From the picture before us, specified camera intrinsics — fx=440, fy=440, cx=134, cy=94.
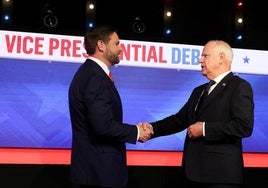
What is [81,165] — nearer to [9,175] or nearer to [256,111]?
[9,175]

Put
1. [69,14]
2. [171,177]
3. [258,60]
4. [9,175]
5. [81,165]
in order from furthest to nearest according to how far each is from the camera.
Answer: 1. [69,14]
2. [258,60]
3. [171,177]
4. [9,175]
5. [81,165]

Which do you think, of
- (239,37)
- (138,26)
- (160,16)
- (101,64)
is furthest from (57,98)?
(239,37)

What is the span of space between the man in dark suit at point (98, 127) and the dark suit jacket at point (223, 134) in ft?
0.99

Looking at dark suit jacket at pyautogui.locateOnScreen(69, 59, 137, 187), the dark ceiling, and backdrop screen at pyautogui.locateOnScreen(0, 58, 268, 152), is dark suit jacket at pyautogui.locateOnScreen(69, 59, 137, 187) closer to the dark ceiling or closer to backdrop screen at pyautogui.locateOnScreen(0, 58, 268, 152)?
backdrop screen at pyautogui.locateOnScreen(0, 58, 268, 152)

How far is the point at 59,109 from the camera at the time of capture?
3115 millimetres

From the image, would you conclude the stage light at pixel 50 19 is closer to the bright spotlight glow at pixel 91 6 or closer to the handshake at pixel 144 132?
the bright spotlight glow at pixel 91 6

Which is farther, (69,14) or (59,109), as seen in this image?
(69,14)

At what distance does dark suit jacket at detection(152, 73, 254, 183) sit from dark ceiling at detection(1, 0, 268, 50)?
2834 millimetres

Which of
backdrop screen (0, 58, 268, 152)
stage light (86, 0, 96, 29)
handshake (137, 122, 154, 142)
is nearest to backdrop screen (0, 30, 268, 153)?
backdrop screen (0, 58, 268, 152)

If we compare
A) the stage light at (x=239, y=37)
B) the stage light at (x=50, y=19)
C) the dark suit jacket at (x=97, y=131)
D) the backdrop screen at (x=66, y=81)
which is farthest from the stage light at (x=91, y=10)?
the dark suit jacket at (x=97, y=131)

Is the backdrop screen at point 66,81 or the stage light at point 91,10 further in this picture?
the stage light at point 91,10

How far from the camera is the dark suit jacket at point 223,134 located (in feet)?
6.79

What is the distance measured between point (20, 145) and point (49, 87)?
1.47ft

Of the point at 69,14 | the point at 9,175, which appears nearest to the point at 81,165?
the point at 9,175
